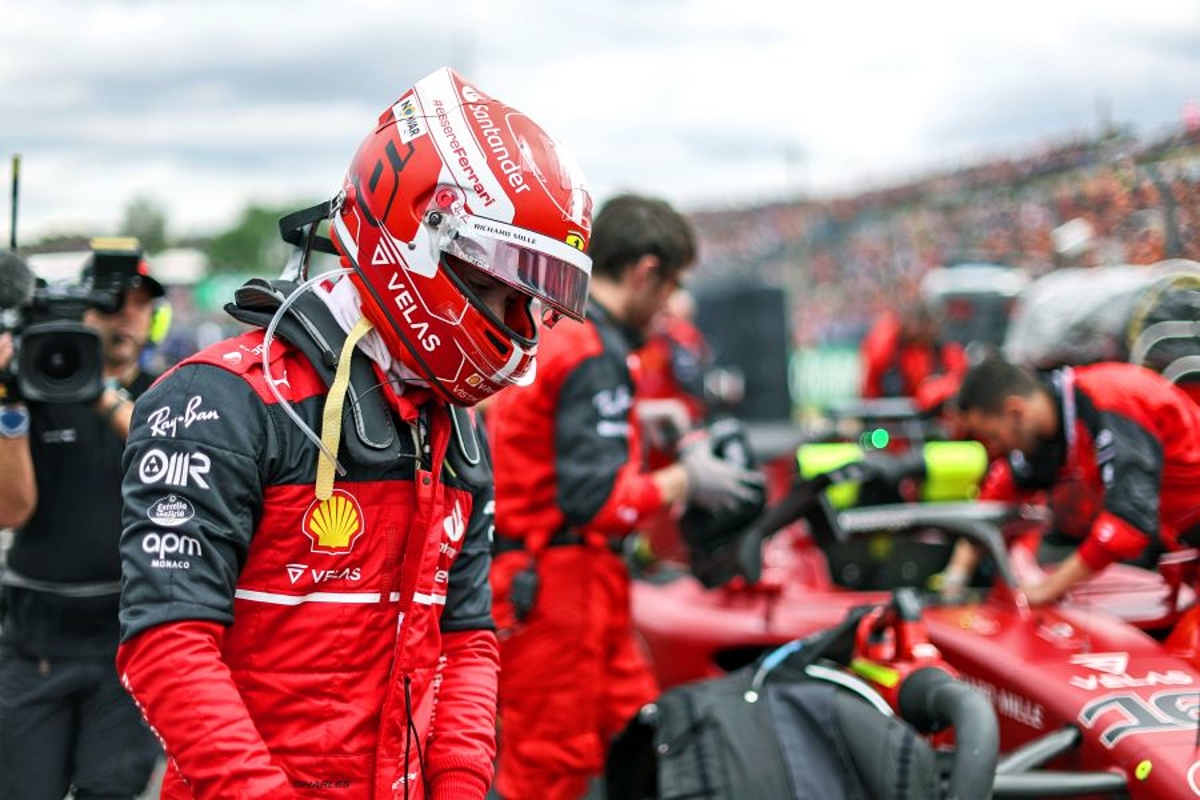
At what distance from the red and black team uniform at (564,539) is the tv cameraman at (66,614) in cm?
108

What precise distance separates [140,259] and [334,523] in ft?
5.71

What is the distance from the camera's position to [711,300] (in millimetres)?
13391

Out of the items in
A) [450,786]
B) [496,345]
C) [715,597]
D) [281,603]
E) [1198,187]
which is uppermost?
[1198,187]

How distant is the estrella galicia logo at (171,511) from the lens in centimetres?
146

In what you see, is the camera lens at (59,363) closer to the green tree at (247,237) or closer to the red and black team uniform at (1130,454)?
the red and black team uniform at (1130,454)

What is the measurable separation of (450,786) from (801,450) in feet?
7.80

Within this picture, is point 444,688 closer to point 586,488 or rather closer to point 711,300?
point 586,488

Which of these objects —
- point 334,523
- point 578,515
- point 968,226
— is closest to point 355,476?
point 334,523

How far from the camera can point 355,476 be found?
1.63m

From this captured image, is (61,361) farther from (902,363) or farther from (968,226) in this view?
(968,226)

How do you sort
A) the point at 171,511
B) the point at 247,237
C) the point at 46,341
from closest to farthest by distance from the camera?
1. the point at 171,511
2. the point at 46,341
3. the point at 247,237

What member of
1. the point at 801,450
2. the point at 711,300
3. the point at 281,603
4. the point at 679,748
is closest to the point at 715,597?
the point at 801,450

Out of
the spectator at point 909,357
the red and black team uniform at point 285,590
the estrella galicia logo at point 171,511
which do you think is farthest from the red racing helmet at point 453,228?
the spectator at point 909,357

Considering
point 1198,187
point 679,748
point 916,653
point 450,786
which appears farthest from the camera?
point 1198,187
